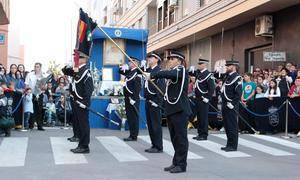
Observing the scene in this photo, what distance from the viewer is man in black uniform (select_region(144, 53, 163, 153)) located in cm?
1033

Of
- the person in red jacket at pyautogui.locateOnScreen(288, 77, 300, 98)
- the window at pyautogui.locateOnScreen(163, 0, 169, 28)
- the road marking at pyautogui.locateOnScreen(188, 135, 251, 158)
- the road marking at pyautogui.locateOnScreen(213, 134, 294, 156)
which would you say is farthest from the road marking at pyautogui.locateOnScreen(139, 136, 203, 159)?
the window at pyautogui.locateOnScreen(163, 0, 169, 28)

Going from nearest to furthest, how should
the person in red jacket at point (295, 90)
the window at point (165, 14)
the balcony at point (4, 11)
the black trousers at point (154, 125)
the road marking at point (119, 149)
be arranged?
the road marking at point (119, 149), the black trousers at point (154, 125), the person in red jacket at point (295, 90), the balcony at point (4, 11), the window at point (165, 14)

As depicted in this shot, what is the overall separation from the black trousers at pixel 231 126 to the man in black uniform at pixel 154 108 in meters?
1.51

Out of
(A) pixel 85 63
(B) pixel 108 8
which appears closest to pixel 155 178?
(A) pixel 85 63

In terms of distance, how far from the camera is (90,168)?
823 cm

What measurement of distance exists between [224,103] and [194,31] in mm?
14170

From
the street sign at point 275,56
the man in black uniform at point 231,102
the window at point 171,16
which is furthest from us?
the window at point 171,16

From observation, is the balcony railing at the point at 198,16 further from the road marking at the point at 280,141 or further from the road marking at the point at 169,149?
the road marking at the point at 169,149

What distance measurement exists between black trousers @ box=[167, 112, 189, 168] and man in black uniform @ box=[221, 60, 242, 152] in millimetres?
2698

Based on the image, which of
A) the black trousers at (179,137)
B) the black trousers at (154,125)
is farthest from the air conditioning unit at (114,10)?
the black trousers at (179,137)

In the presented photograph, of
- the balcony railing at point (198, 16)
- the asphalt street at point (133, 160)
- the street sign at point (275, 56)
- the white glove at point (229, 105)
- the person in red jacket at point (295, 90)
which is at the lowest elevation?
the asphalt street at point (133, 160)

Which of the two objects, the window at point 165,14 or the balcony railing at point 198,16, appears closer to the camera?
the balcony railing at point 198,16

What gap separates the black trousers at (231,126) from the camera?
10734 mm

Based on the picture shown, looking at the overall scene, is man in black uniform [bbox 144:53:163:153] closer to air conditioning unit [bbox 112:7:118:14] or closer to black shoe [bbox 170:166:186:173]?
black shoe [bbox 170:166:186:173]
